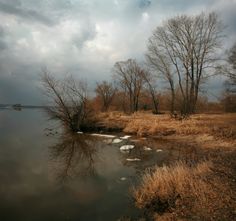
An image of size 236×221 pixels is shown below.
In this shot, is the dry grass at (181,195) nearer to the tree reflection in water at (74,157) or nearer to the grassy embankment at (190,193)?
the grassy embankment at (190,193)

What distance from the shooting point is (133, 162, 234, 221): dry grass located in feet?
22.2

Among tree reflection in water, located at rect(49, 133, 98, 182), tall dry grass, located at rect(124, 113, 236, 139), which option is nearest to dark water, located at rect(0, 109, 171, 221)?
tree reflection in water, located at rect(49, 133, 98, 182)

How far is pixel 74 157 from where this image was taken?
16.9 meters

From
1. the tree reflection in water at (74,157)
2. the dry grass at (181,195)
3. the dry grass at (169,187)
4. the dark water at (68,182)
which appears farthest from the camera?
the tree reflection in water at (74,157)

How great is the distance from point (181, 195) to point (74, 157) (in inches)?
397

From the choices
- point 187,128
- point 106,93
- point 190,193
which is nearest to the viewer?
point 190,193

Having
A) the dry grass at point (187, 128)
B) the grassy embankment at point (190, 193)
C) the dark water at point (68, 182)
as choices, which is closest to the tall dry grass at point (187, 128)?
the dry grass at point (187, 128)

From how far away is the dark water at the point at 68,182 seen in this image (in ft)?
26.6

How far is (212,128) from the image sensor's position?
845 inches

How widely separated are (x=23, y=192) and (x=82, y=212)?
3074 mm

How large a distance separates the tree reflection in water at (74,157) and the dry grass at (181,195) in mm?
4508

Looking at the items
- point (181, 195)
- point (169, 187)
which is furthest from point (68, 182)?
point (181, 195)

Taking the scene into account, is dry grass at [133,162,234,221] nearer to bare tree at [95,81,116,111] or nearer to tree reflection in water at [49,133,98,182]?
tree reflection in water at [49,133,98,182]

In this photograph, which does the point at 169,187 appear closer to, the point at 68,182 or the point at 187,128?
the point at 68,182
